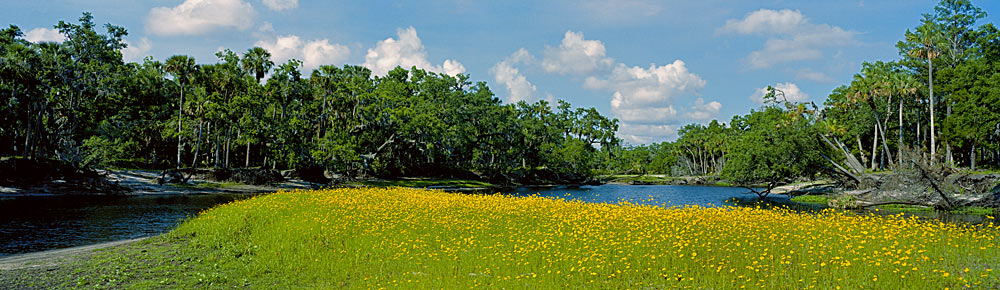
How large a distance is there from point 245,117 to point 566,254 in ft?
197

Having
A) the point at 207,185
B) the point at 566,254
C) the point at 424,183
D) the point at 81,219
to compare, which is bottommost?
the point at 81,219

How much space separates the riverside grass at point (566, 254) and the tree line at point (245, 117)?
42996mm

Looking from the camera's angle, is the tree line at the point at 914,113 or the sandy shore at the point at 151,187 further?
the tree line at the point at 914,113

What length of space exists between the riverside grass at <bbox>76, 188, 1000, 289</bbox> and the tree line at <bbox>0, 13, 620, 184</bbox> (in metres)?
43.0

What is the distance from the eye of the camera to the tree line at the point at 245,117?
50.1 m

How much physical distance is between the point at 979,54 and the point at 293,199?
78.6 meters

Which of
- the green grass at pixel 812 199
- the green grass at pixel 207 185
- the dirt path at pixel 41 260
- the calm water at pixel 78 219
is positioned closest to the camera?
the dirt path at pixel 41 260

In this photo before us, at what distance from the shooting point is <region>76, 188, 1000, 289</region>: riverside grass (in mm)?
10023

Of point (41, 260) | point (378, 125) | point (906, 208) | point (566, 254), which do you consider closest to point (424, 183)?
point (378, 125)

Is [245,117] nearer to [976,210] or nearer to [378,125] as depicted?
[378,125]

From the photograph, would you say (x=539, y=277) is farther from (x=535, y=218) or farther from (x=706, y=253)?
(x=535, y=218)

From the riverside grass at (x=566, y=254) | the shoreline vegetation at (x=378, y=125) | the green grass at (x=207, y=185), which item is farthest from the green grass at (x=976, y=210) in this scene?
the green grass at (x=207, y=185)

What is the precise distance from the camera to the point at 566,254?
1198cm

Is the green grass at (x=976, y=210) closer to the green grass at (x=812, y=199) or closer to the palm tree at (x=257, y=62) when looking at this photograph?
the green grass at (x=812, y=199)
